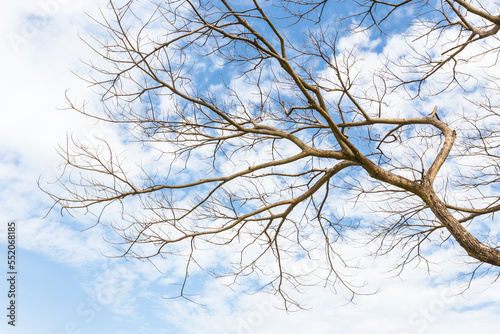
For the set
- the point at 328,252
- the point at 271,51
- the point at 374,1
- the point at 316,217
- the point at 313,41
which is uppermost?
the point at 374,1

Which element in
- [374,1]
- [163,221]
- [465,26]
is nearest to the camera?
[163,221]

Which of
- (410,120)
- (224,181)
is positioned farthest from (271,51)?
(410,120)

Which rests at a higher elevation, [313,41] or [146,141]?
[313,41]

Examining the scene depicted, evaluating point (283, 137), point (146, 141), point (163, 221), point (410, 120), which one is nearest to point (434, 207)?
point (410, 120)

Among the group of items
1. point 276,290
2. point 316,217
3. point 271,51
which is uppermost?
point 271,51

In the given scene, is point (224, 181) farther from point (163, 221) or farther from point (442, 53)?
point (442, 53)

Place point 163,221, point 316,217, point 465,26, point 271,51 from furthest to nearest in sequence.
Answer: point 316,217
point 465,26
point 163,221
point 271,51

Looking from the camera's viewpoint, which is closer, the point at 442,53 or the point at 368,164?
the point at 368,164

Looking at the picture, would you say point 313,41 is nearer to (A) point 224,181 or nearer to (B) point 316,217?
(A) point 224,181

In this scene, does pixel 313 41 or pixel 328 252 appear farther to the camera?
pixel 328 252

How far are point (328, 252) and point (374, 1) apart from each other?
11.7 feet

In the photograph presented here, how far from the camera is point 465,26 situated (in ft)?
19.5

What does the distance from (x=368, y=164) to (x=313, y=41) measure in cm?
175

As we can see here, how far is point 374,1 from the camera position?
18.3 ft
